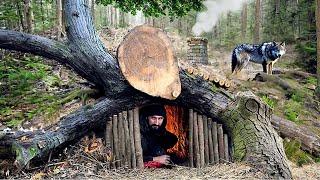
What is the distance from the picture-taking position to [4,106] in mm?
7516

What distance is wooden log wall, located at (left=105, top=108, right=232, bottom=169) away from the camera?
5984mm

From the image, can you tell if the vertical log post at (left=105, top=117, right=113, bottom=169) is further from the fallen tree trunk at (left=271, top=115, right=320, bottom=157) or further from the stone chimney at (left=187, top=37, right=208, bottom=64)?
the stone chimney at (left=187, top=37, right=208, bottom=64)

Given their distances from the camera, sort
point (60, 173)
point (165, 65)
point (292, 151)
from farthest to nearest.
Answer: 1. point (292, 151)
2. point (165, 65)
3. point (60, 173)

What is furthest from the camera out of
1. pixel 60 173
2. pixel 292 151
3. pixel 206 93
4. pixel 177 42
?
pixel 177 42

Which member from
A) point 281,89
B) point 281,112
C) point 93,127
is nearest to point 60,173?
point 93,127

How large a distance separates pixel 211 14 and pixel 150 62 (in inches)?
1231

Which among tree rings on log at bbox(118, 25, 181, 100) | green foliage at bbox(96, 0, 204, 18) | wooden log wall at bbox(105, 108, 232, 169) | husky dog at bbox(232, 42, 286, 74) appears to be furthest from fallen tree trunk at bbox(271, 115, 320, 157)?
husky dog at bbox(232, 42, 286, 74)

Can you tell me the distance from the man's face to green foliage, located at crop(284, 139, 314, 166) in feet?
8.80

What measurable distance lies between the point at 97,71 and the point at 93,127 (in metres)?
0.92

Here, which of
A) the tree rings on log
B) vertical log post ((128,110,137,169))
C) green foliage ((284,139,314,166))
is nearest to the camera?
the tree rings on log

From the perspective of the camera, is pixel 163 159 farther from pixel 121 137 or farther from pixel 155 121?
pixel 121 137

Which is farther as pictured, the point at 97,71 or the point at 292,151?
the point at 292,151

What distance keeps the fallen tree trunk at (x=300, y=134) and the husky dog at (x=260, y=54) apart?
6816 mm

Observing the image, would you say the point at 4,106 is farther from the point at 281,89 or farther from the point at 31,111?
the point at 281,89
